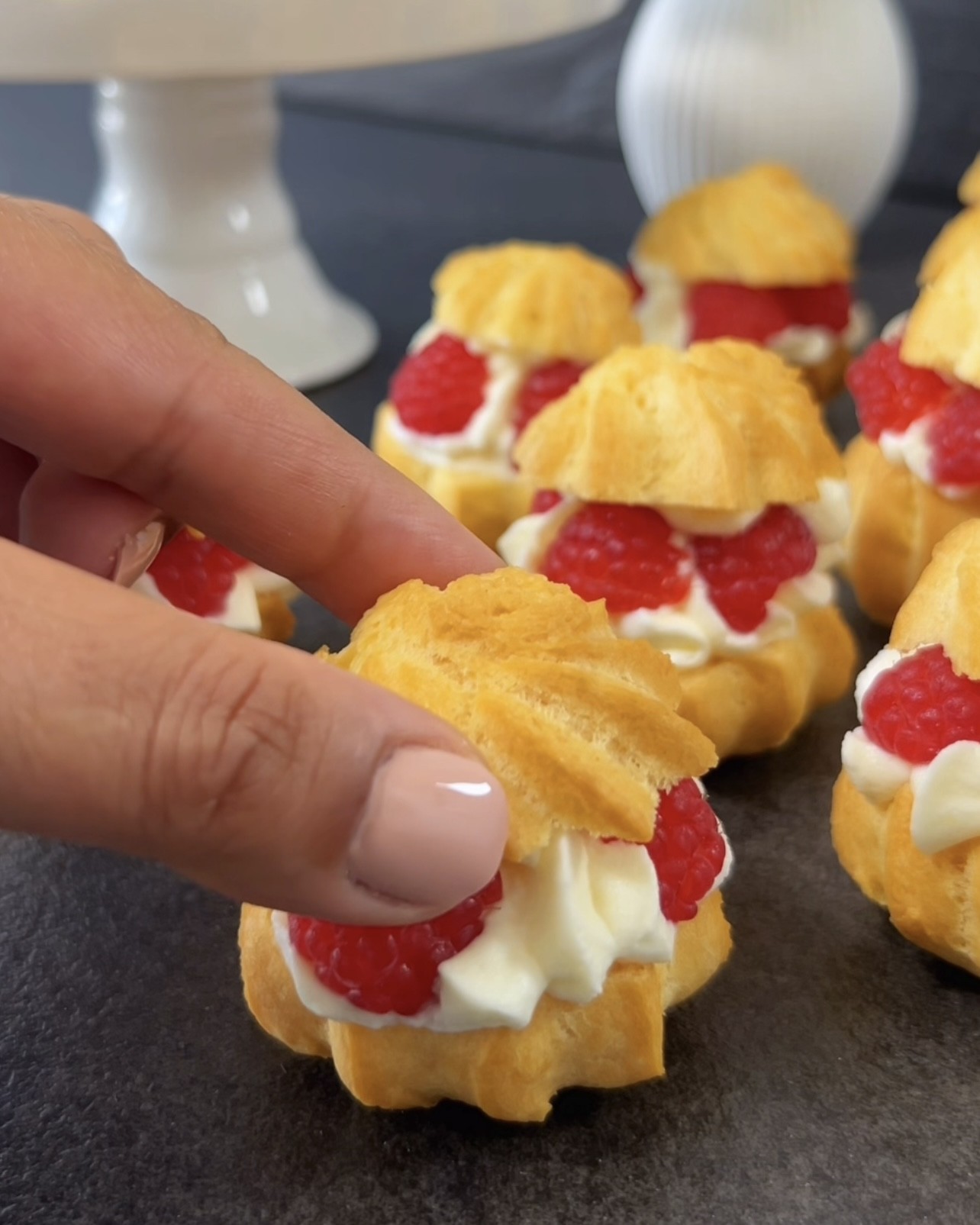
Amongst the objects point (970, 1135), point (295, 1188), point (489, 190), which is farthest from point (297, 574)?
point (489, 190)

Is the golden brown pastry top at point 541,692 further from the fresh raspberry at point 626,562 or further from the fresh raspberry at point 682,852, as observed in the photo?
the fresh raspberry at point 626,562

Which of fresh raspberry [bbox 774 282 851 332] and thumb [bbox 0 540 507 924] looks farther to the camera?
fresh raspberry [bbox 774 282 851 332]

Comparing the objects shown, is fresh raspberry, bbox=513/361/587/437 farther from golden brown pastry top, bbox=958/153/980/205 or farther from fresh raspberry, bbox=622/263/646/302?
golden brown pastry top, bbox=958/153/980/205

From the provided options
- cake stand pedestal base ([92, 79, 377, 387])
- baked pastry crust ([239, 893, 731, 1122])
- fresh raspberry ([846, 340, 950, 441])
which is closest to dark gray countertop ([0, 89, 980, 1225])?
baked pastry crust ([239, 893, 731, 1122])

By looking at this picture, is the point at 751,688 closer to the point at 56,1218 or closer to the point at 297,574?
the point at 297,574

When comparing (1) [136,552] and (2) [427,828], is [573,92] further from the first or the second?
(2) [427,828]

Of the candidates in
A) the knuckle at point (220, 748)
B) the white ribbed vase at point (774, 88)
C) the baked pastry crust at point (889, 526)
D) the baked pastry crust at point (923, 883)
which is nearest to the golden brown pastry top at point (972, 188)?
the baked pastry crust at point (889, 526)
